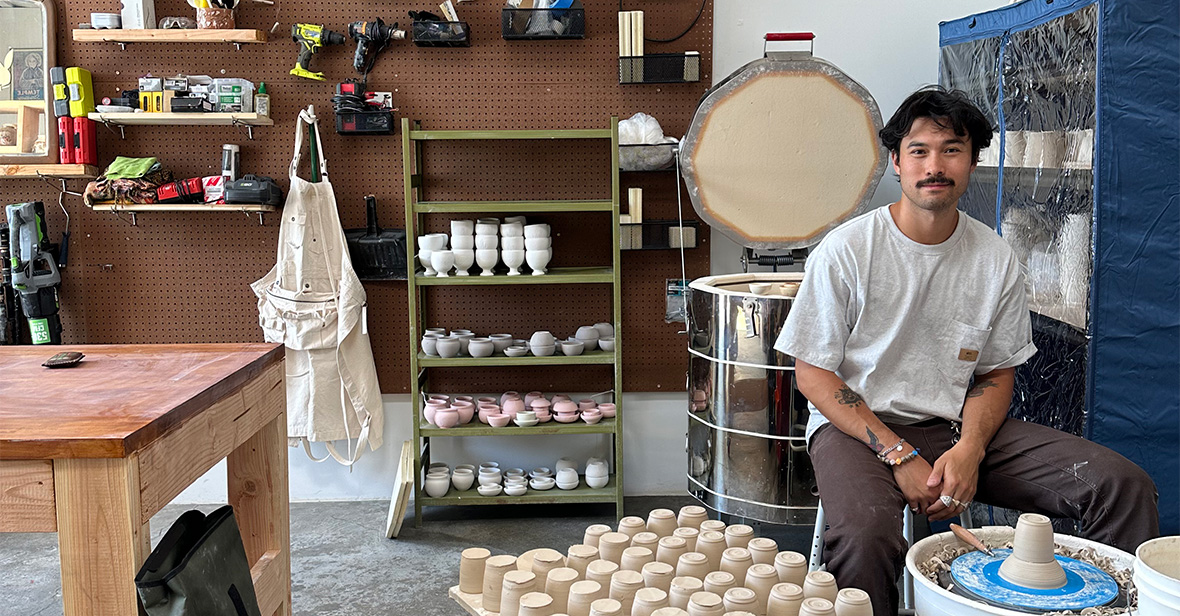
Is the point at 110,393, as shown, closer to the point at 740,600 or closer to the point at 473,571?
the point at 473,571

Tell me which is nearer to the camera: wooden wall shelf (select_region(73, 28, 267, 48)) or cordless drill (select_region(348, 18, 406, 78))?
wooden wall shelf (select_region(73, 28, 267, 48))

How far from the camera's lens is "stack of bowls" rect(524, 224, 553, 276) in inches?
142

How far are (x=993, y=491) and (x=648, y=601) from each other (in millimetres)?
1093

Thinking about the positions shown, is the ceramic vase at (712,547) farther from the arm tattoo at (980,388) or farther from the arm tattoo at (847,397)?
the arm tattoo at (980,388)

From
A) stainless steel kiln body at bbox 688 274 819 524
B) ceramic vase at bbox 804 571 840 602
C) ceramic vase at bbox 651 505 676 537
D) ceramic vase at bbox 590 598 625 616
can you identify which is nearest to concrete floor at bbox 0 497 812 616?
stainless steel kiln body at bbox 688 274 819 524

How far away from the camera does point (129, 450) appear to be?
155 cm

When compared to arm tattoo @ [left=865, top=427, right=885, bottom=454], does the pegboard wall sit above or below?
above

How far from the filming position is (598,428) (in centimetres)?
366

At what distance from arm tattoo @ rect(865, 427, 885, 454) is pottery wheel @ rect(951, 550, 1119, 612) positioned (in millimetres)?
542

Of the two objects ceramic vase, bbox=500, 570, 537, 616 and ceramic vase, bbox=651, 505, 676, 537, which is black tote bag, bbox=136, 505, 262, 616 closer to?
ceramic vase, bbox=500, 570, 537, 616

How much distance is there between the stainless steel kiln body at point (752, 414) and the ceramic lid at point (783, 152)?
494mm

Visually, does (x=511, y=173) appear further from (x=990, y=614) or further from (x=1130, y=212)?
(x=990, y=614)

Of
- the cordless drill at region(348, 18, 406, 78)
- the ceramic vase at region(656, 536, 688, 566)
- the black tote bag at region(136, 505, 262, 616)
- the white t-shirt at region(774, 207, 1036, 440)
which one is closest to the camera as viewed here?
the black tote bag at region(136, 505, 262, 616)

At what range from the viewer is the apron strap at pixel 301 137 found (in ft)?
12.1
